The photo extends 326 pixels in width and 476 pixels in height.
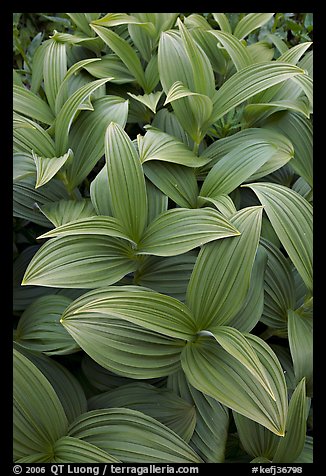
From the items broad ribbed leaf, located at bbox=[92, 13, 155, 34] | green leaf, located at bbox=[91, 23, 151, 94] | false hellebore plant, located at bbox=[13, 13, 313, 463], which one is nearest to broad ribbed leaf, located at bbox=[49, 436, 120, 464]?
false hellebore plant, located at bbox=[13, 13, 313, 463]

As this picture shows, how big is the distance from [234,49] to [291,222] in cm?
46

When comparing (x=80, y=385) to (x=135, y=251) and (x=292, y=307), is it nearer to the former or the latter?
(x=135, y=251)

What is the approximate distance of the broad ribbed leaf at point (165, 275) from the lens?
86cm

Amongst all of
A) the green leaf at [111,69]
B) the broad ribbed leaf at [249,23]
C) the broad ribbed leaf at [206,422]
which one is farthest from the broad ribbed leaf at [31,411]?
the broad ribbed leaf at [249,23]

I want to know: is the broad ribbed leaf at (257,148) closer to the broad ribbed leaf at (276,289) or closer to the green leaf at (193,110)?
the green leaf at (193,110)

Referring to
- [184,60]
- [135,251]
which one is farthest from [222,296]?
[184,60]

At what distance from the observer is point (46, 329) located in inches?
33.5

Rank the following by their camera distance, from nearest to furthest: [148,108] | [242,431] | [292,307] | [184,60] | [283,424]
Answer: [283,424]
[242,431]
[292,307]
[184,60]
[148,108]

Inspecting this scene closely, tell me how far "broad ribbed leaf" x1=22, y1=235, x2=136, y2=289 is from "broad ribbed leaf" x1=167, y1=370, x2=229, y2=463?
0.70 ft

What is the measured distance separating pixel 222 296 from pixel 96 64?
667 millimetres

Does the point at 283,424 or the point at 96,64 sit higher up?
the point at 96,64

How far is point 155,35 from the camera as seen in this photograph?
1157 mm

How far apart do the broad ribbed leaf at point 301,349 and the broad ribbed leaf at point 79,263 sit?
29 cm

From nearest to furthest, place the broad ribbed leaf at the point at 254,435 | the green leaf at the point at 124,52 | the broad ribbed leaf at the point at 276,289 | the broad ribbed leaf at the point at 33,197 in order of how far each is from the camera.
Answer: the broad ribbed leaf at the point at 254,435, the broad ribbed leaf at the point at 276,289, the broad ribbed leaf at the point at 33,197, the green leaf at the point at 124,52
